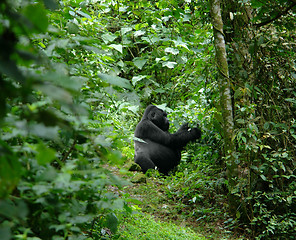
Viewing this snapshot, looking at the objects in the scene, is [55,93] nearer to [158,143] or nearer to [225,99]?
[225,99]

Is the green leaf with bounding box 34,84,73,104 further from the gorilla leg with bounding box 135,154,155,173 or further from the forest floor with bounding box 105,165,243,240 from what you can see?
the gorilla leg with bounding box 135,154,155,173

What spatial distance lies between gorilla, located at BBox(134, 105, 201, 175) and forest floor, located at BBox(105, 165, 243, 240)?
660mm

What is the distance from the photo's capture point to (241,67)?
11.1 ft

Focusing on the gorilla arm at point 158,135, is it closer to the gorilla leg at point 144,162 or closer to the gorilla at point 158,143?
the gorilla at point 158,143

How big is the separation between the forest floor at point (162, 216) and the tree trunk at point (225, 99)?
318 mm

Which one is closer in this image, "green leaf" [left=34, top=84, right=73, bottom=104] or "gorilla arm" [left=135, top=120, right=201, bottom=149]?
"green leaf" [left=34, top=84, right=73, bottom=104]

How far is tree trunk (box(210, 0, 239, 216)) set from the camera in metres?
3.25

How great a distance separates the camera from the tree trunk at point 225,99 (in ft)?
10.7

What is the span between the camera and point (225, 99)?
3277 mm

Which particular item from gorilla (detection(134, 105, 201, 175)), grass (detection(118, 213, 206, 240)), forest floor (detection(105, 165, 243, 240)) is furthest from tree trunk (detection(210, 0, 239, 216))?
gorilla (detection(134, 105, 201, 175))

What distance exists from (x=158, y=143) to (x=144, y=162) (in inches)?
19.4

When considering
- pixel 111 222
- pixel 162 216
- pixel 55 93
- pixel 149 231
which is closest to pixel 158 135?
pixel 162 216

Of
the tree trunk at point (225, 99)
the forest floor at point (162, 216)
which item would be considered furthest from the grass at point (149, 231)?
the tree trunk at point (225, 99)

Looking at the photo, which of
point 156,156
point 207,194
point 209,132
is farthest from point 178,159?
point 207,194
